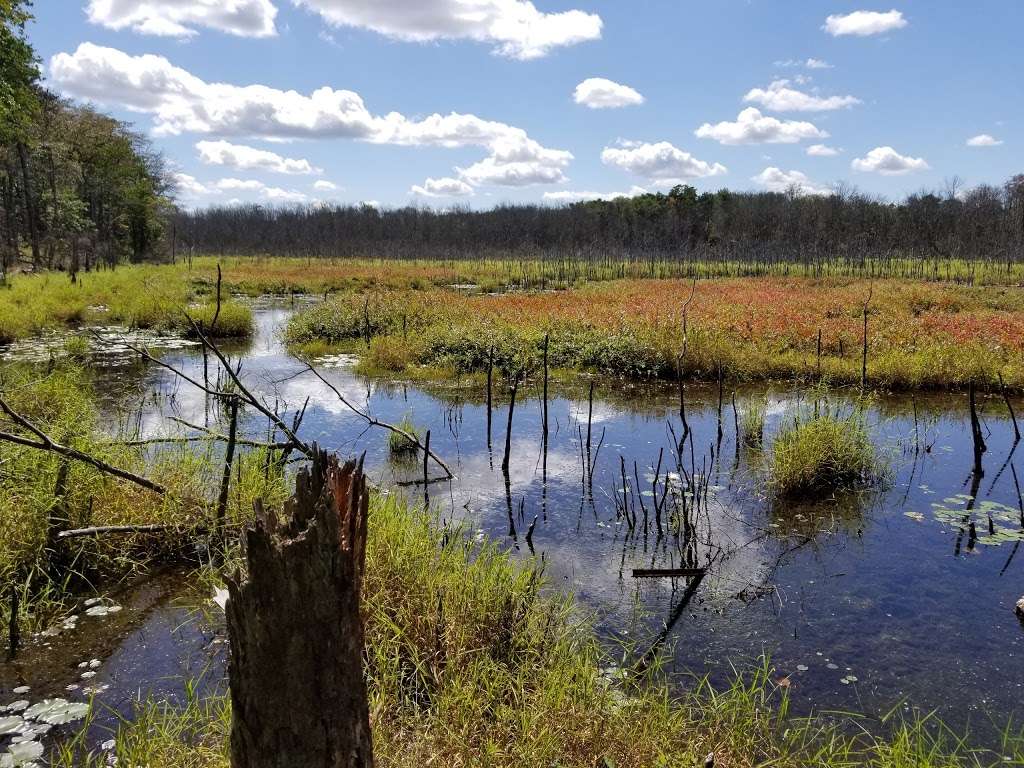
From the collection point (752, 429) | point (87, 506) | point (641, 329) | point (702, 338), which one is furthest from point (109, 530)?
point (641, 329)

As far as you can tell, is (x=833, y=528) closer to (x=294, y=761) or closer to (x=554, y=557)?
(x=554, y=557)

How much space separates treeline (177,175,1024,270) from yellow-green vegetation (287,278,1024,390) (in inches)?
1175

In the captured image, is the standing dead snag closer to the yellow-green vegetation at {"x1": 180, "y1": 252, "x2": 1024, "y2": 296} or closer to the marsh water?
the marsh water

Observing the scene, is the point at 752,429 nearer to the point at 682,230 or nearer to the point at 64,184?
the point at 64,184

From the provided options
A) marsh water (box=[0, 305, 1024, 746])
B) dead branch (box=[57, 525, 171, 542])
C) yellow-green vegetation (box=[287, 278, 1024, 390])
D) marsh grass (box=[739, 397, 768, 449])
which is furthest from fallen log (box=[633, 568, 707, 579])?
yellow-green vegetation (box=[287, 278, 1024, 390])

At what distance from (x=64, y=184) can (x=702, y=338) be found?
4554cm

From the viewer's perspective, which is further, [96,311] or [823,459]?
[96,311]

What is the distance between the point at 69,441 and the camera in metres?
5.57

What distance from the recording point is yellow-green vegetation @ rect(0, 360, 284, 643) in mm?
5070

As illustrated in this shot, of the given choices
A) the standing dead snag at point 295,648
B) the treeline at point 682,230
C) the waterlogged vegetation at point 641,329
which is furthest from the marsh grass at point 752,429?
the treeline at point 682,230

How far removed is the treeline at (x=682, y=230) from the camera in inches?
2200

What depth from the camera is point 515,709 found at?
152 inches

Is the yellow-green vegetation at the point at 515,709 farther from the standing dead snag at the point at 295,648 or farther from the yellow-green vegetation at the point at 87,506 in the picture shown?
the yellow-green vegetation at the point at 87,506

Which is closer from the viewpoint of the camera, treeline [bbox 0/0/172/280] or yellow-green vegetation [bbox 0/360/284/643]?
yellow-green vegetation [bbox 0/360/284/643]
